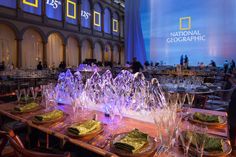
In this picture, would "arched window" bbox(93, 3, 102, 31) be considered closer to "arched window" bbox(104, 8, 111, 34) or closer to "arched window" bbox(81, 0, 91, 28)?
"arched window" bbox(81, 0, 91, 28)

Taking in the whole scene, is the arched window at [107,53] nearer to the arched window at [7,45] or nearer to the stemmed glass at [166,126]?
the arched window at [7,45]

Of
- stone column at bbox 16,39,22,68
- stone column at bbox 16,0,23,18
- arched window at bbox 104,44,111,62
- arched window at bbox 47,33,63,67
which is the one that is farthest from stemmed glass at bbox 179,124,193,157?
arched window at bbox 104,44,111,62

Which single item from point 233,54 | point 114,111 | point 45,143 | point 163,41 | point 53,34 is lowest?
point 45,143

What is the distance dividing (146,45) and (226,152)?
1258cm

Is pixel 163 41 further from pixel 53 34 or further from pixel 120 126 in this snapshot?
pixel 120 126

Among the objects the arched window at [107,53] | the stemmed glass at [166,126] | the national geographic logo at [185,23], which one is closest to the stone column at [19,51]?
the national geographic logo at [185,23]

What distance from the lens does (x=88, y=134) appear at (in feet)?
5.68

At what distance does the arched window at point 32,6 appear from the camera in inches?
552

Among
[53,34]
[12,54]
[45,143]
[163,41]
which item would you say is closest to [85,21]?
[53,34]

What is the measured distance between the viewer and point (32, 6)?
575 inches

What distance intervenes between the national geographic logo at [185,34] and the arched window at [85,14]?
368 inches

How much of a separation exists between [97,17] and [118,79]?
1894cm

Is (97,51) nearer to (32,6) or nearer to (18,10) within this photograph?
(32,6)

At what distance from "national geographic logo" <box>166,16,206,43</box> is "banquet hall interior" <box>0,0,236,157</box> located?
0.06m
